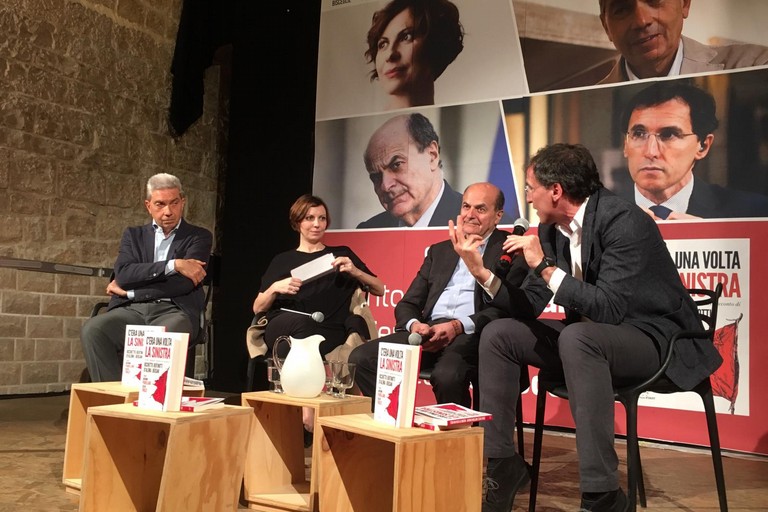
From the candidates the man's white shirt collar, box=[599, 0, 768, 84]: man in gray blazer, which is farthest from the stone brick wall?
the man's white shirt collar

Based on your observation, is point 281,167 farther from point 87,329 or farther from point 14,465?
point 14,465

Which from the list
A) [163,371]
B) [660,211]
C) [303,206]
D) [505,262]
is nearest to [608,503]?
[505,262]

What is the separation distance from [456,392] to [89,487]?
4.01 ft

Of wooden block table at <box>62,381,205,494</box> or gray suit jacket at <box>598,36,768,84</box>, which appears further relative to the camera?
gray suit jacket at <box>598,36,768,84</box>

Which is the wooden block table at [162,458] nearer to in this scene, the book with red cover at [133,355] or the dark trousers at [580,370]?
the book with red cover at [133,355]

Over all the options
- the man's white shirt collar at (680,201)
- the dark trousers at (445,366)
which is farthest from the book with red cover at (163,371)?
the man's white shirt collar at (680,201)

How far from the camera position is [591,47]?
394 cm

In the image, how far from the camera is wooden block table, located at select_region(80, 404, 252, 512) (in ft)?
6.22

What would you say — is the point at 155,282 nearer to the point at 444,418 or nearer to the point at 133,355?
the point at 133,355

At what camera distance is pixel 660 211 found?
3.70m

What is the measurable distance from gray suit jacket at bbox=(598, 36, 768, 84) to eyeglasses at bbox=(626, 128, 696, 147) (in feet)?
0.97

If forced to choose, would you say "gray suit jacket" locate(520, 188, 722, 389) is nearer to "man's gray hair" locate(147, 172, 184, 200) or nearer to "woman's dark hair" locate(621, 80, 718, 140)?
"woman's dark hair" locate(621, 80, 718, 140)

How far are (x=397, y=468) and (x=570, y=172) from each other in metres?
1.04

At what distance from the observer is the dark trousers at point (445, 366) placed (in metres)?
2.66
